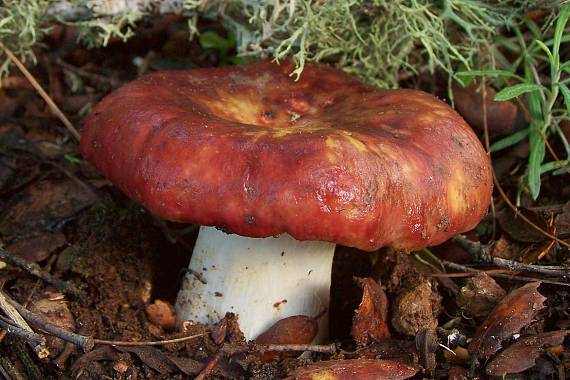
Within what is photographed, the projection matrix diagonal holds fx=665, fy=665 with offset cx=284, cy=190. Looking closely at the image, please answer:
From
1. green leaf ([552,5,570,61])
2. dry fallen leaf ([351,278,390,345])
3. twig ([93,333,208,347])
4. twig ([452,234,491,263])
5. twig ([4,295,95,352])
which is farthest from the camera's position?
twig ([452,234,491,263])

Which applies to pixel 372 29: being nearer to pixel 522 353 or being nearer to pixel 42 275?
pixel 522 353

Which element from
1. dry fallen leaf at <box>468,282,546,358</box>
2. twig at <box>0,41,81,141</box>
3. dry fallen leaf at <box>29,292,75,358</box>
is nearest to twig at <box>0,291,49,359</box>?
dry fallen leaf at <box>29,292,75,358</box>

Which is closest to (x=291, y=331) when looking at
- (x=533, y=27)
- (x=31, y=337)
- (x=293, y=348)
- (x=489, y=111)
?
(x=293, y=348)

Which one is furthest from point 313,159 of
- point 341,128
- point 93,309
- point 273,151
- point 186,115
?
point 93,309

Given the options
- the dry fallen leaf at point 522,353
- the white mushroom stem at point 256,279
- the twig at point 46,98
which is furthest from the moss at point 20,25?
the dry fallen leaf at point 522,353

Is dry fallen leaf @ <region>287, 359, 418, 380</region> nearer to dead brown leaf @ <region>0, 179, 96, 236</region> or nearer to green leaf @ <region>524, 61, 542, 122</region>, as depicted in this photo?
green leaf @ <region>524, 61, 542, 122</region>

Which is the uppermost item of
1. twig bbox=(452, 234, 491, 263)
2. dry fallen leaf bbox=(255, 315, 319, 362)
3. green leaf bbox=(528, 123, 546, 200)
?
green leaf bbox=(528, 123, 546, 200)

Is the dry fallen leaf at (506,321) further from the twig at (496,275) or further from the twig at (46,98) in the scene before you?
the twig at (46,98)

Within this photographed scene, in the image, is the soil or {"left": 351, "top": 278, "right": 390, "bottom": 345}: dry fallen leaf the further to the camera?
{"left": 351, "top": 278, "right": 390, "bottom": 345}: dry fallen leaf
